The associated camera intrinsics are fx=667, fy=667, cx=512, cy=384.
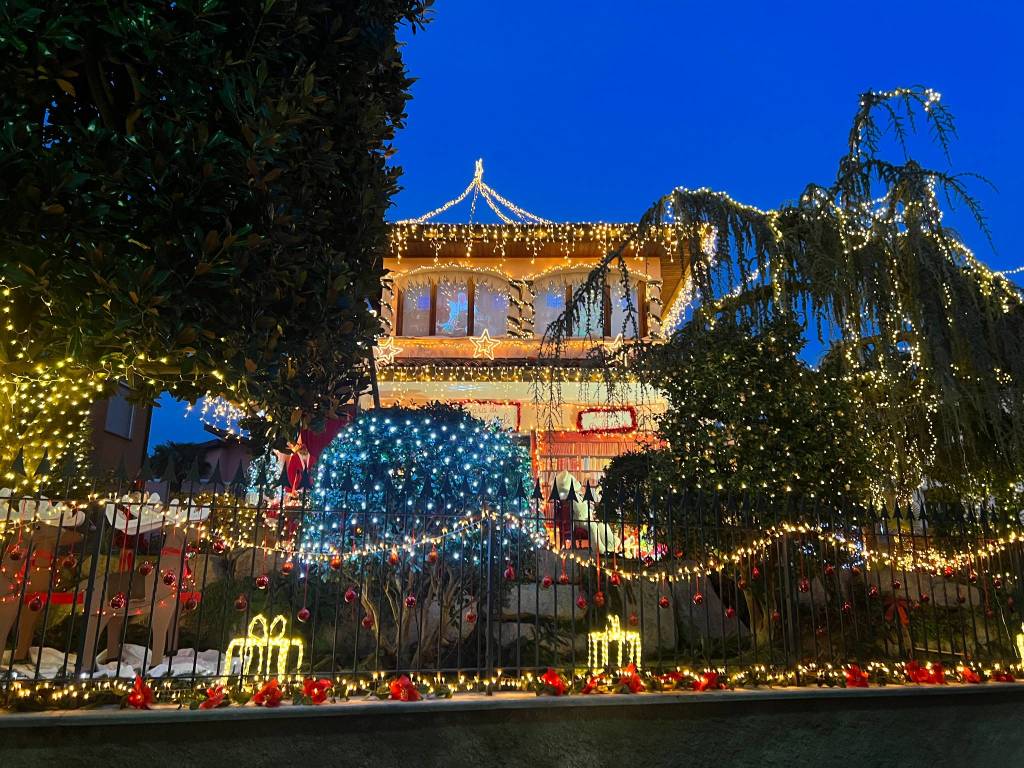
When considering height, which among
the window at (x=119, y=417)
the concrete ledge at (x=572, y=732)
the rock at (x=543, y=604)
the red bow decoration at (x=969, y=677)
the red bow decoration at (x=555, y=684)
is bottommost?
the concrete ledge at (x=572, y=732)

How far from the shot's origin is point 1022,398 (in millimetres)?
6320

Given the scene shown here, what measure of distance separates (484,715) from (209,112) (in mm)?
4827

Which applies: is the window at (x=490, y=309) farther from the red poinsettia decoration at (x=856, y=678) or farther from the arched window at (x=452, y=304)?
the red poinsettia decoration at (x=856, y=678)

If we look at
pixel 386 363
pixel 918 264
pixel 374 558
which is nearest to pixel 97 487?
pixel 374 558

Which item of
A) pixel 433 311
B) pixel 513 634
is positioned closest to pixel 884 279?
pixel 513 634

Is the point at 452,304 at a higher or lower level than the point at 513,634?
higher

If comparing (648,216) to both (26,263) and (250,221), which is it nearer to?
(250,221)

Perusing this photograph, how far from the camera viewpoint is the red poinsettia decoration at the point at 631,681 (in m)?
5.92

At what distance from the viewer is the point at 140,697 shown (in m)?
4.92

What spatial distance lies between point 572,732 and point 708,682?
145cm

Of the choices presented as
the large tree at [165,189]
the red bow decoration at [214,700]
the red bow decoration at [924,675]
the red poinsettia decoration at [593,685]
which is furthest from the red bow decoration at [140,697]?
the red bow decoration at [924,675]

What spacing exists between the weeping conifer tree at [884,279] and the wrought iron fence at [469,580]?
149 cm

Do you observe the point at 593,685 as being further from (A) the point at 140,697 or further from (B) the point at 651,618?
(B) the point at 651,618

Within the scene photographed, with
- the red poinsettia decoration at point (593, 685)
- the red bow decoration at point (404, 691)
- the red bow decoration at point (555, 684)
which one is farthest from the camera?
the red poinsettia decoration at point (593, 685)
